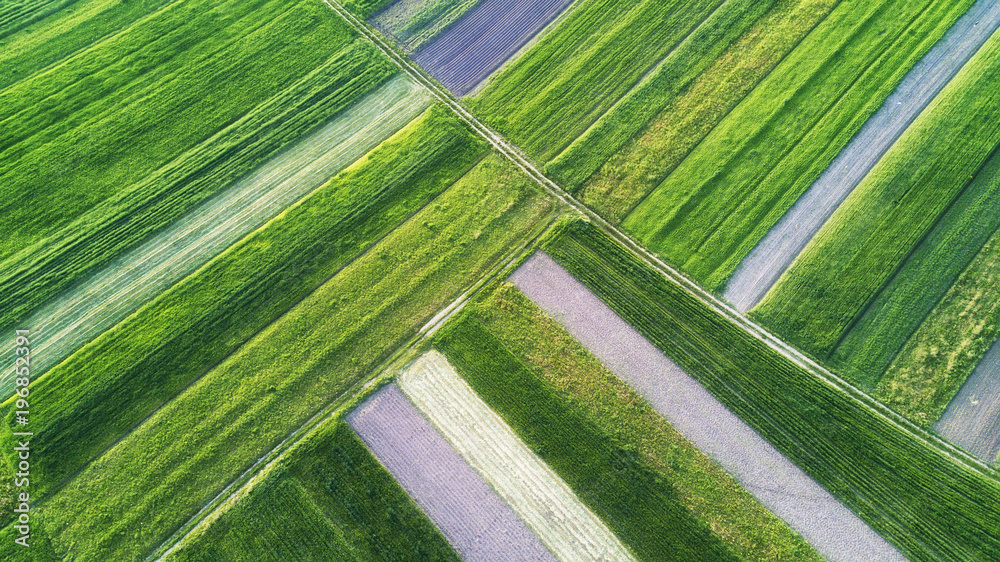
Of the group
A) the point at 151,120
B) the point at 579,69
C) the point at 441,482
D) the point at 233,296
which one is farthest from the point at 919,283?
the point at 151,120

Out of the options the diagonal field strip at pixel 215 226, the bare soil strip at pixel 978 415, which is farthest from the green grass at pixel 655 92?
the bare soil strip at pixel 978 415

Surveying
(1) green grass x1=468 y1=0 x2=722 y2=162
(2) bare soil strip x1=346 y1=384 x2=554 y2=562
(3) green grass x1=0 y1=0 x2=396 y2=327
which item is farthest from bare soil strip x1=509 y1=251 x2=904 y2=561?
(3) green grass x1=0 y1=0 x2=396 y2=327

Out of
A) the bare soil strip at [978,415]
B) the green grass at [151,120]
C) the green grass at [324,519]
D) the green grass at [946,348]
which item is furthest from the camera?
the green grass at [151,120]

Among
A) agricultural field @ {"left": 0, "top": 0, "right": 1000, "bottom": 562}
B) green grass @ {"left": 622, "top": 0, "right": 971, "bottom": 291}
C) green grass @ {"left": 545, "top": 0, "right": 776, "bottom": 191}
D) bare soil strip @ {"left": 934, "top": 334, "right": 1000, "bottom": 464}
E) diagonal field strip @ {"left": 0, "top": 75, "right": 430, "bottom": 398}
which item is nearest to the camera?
agricultural field @ {"left": 0, "top": 0, "right": 1000, "bottom": 562}

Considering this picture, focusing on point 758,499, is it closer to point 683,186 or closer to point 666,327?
point 666,327

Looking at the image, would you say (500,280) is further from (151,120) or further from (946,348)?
(151,120)

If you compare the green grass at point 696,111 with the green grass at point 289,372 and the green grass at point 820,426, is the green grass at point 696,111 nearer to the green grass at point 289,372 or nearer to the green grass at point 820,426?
the green grass at point 820,426

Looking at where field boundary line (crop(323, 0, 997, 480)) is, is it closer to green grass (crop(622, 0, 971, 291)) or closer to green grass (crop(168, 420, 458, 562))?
green grass (crop(622, 0, 971, 291))

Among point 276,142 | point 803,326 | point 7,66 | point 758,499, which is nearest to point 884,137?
point 803,326
